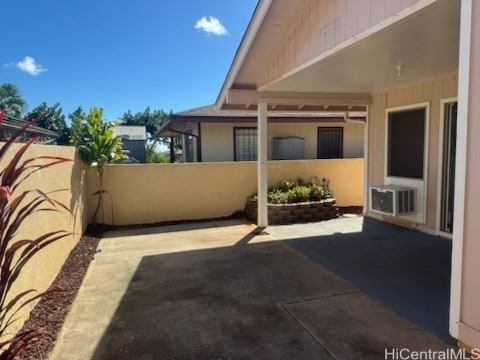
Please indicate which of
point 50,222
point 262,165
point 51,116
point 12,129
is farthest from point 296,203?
point 51,116

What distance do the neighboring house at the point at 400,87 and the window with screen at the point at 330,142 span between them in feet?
10.4

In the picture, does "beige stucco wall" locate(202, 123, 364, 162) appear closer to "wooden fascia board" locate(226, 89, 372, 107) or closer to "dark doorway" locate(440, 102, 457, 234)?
"wooden fascia board" locate(226, 89, 372, 107)

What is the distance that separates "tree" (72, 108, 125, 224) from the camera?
6625mm

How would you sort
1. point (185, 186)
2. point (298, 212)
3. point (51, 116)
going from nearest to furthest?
point (298, 212) < point (185, 186) < point (51, 116)

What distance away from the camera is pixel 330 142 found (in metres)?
11.9

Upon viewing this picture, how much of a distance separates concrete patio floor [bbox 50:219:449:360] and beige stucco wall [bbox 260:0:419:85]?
9.28ft

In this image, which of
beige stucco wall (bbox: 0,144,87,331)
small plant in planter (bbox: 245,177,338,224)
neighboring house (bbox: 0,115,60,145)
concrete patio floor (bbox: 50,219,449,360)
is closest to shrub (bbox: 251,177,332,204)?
small plant in planter (bbox: 245,177,338,224)

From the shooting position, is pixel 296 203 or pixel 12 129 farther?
pixel 296 203

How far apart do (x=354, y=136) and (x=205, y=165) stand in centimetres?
657

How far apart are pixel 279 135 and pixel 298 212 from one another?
180 inches

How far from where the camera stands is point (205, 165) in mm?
8031

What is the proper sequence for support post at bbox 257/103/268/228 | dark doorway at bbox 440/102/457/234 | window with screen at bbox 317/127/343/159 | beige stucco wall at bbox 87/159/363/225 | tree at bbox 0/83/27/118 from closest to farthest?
dark doorway at bbox 440/102/457/234 < support post at bbox 257/103/268/228 < beige stucco wall at bbox 87/159/363/225 < window with screen at bbox 317/127/343/159 < tree at bbox 0/83/27/118

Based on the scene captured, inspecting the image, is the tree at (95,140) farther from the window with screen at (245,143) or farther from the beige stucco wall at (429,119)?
the beige stucco wall at (429,119)

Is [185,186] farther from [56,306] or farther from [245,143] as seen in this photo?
[56,306]
